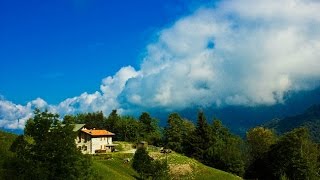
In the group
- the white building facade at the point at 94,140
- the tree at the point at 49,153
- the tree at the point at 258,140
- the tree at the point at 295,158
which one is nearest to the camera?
the tree at the point at 49,153

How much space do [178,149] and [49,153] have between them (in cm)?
10975

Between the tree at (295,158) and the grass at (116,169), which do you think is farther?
the tree at (295,158)

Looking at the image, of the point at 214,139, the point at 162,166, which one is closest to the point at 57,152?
the point at 162,166

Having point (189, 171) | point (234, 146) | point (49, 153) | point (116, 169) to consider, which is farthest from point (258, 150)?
point (49, 153)

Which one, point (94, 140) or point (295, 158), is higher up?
point (94, 140)

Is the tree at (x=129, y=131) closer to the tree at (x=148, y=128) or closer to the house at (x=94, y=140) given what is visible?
the tree at (x=148, y=128)

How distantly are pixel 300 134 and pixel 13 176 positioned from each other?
9193cm

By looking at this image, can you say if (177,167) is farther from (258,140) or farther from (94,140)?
(258,140)

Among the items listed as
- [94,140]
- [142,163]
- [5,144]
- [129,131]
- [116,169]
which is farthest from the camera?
[129,131]

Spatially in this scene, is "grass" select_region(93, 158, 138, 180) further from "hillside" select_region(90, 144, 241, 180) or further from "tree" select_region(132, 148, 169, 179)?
"tree" select_region(132, 148, 169, 179)

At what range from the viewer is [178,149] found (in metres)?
156

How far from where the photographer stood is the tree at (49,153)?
156 ft

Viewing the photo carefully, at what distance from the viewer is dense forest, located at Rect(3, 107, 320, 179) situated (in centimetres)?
4819

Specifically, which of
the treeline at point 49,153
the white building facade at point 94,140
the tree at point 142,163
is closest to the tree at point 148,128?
the white building facade at point 94,140
